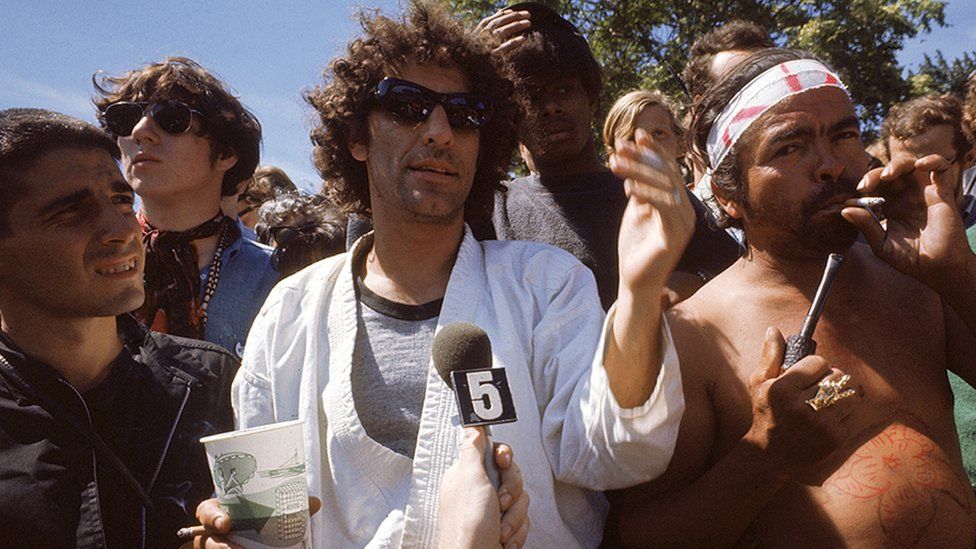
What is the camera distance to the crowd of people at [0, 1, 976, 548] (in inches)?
87.7

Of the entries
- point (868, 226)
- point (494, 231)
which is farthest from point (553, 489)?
point (494, 231)

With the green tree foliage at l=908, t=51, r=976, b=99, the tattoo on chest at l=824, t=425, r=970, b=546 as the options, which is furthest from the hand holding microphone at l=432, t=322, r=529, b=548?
the green tree foliage at l=908, t=51, r=976, b=99

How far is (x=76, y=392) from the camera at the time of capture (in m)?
2.59

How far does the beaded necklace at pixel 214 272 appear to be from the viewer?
3.76 metres

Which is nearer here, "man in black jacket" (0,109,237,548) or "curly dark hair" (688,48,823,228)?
"man in black jacket" (0,109,237,548)

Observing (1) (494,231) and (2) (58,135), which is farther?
(1) (494,231)

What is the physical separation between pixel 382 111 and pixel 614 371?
1.59 m

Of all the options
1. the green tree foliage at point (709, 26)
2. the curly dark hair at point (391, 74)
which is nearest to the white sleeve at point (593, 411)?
the curly dark hair at point (391, 74)

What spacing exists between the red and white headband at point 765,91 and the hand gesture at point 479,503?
160 centimetres

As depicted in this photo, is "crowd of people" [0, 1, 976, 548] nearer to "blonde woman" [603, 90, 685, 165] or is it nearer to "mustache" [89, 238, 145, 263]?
"mustache" [89, 238, 145, 263]

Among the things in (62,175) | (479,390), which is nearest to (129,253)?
(62,175)

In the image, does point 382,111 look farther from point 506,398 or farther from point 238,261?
point 506,398

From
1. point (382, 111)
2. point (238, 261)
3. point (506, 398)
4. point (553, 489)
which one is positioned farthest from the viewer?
point (238, 261)

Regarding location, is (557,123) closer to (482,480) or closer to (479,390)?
(479,390)
